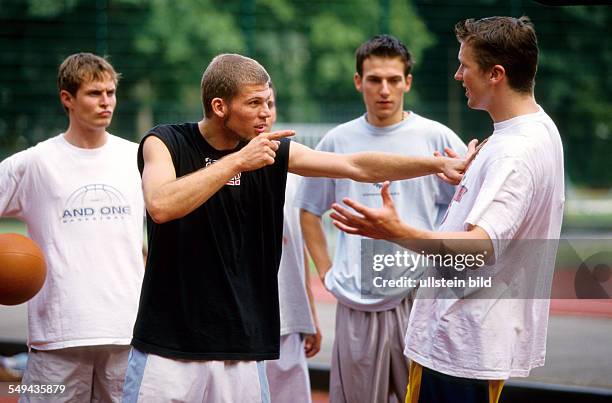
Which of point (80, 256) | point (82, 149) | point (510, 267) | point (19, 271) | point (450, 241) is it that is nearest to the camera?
point (450, 241)

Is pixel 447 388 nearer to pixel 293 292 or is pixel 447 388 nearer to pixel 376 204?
pixel 376 204

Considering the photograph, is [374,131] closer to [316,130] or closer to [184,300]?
[184,300]

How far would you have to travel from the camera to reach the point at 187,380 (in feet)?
12.3

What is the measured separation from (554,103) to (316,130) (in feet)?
12.9

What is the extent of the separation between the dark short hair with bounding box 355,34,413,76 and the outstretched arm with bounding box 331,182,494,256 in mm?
2252

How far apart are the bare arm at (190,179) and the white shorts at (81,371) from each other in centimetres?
163

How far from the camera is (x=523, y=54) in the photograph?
11.7 ft

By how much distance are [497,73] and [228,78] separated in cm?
106

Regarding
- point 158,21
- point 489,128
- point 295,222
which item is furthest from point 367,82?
point 158,21

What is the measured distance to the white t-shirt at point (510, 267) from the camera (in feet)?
11.3

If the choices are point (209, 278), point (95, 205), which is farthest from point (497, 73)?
point (95, 205)

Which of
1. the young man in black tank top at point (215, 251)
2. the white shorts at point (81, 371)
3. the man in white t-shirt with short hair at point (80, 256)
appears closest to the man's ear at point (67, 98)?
the man in white t-shirt with short hair at point (80, 256)

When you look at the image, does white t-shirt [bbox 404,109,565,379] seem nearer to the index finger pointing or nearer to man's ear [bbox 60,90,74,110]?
the index finger pointing

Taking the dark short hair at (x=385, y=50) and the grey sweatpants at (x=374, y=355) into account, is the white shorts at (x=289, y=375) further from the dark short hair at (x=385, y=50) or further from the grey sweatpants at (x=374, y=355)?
the dark short hair at (x=385, y=50)
